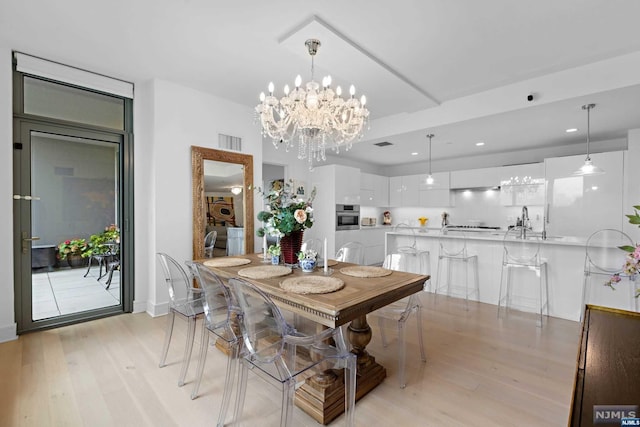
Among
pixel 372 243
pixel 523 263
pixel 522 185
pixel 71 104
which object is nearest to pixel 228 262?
pixel 71 104

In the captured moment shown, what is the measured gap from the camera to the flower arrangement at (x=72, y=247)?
3346 millimetres

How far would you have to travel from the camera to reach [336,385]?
1909mm

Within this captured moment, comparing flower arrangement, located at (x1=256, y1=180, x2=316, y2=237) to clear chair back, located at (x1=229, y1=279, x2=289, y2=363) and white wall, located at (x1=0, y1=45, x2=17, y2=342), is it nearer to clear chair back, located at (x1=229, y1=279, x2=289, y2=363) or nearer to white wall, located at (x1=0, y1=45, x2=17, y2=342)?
clear chair back, located at (x1=229, y1=279, x2=289, y2=363)

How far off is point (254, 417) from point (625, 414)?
1.82 m

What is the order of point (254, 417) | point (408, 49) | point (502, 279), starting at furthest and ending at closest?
point (502, 279) < point (408, 49) < point (254, 417)

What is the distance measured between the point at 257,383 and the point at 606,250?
382cm

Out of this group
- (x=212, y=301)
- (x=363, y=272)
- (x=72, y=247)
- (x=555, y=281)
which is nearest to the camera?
(x=212, y=301)

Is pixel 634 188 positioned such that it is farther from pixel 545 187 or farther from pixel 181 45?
pixel 181 45

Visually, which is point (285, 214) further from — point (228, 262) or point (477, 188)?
point (477, 188)

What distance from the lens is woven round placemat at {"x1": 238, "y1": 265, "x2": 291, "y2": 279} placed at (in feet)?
7.42

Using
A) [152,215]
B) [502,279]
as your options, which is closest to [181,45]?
[152,215]

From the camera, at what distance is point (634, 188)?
4312mm

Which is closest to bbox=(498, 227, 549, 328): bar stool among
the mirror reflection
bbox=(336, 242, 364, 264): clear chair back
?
bbox=(336, 242, 364, 264): clear chair back

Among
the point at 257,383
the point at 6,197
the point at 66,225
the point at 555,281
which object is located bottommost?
the point at 257,383
